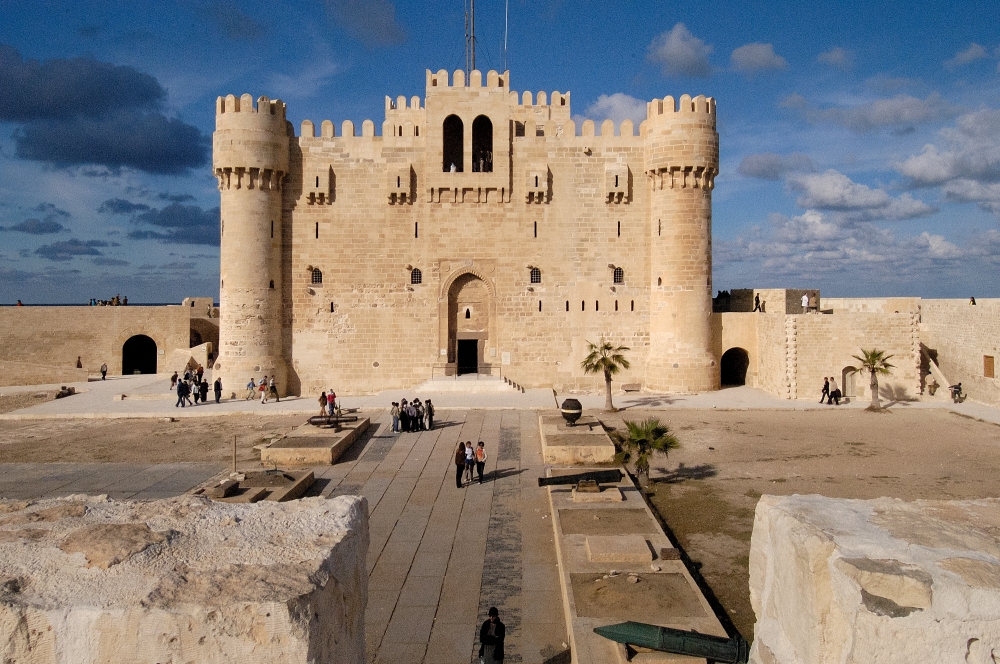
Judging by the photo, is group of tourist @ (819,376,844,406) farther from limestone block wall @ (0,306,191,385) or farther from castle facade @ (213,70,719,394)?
limestone block wall @ (0,306,191,385)

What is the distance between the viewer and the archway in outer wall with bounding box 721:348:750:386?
1163 inches

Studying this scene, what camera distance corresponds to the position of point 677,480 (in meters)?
15.3

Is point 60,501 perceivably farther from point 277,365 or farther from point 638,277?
point 638,277

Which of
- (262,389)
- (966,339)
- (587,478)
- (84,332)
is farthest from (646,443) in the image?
(84,332)

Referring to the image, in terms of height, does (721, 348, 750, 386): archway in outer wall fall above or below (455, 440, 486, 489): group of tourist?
above

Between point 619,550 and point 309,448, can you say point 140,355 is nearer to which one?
point 309,448

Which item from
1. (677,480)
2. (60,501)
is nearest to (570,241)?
(677,480)

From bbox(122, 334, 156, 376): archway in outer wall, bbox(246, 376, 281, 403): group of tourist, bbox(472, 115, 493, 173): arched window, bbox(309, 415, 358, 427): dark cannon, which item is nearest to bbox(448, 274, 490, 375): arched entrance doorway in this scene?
bbox(472, 115, 493, 173): arched window

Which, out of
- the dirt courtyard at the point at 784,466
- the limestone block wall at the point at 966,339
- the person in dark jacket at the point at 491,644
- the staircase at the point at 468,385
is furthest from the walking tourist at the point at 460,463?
the limestone block wall at the point at 966,339

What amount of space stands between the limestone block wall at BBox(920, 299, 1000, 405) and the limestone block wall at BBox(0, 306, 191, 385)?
33295 mm

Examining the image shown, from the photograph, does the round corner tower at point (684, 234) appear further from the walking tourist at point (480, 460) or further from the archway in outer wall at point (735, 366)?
the walking tourist at point (480, 460)

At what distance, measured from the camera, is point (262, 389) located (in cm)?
2519

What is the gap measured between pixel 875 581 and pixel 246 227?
26.2 m

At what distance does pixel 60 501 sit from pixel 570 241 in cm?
2425
